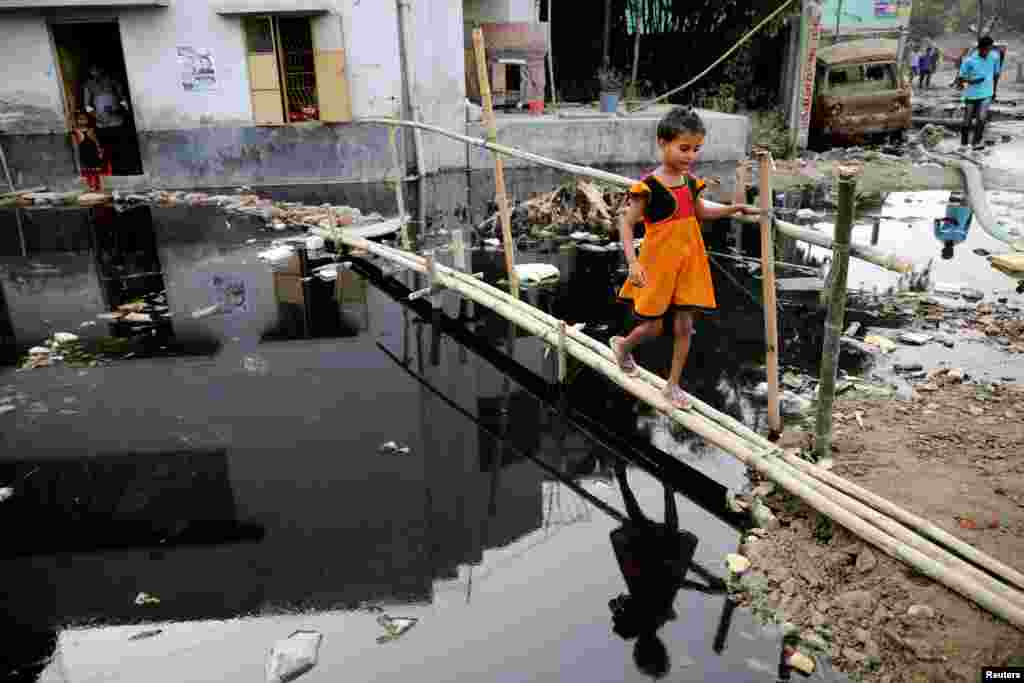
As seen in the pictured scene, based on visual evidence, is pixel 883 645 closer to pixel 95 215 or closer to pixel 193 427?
pixel 193 427

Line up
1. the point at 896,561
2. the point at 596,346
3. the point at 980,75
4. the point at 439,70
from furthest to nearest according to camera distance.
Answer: the point at 439,70
the point at 980,75
the point at 596,346
the point at 896,561

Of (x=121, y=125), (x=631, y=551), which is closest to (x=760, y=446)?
(x=631, y=551)

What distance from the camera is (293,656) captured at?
245 centimetres

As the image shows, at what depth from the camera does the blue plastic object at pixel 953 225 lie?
6.99m

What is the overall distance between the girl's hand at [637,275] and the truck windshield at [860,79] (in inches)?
513

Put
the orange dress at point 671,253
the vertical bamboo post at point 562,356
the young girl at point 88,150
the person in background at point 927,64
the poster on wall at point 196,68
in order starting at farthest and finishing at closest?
the person in background at point 927,64
the young girl at point 88,150
the poster on wall at point 196,68
the vertical bamboo post at point 562,356
the orange dress at point 671,253

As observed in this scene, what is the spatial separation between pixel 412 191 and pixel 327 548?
324 inches

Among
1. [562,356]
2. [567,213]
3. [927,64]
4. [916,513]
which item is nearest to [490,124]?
[562,356]

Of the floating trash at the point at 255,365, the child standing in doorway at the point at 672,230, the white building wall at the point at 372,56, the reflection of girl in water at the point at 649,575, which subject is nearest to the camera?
the reflection of girl in water at the point at 649,575

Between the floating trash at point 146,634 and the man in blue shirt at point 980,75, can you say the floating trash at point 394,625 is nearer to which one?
the floating trash at point 146,634

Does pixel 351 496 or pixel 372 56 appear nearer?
pixel 351 496

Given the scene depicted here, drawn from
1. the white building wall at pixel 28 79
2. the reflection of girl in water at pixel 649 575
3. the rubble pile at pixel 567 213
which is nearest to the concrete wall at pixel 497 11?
the rubble pile at pixel 567 213

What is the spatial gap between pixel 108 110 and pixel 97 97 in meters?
0.24

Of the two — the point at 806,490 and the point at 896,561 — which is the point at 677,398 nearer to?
the point at 806,490
